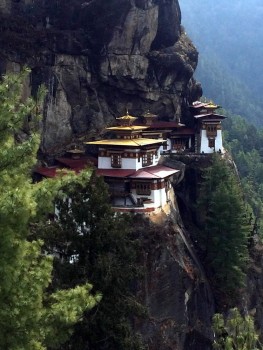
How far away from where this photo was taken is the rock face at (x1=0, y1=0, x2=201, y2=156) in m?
40.0

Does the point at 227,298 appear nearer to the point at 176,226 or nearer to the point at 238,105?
the point at 176,226

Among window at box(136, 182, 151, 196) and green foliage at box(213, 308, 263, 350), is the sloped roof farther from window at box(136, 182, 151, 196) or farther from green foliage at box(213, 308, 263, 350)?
green foliage at box(213, 308, 263, 350)

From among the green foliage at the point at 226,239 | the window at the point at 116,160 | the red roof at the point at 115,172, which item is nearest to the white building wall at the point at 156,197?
the red roof at the point at 115,172

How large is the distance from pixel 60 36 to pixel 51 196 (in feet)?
106

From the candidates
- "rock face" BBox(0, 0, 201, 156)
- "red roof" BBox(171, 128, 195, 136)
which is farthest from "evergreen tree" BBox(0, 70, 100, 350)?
"red roof" BBox(171, 128, 195, 136)

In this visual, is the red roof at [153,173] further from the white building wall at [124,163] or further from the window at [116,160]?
the window at [116,160]

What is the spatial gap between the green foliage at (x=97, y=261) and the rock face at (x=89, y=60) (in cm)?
2333

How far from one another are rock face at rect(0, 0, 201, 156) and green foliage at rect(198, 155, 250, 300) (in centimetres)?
1268

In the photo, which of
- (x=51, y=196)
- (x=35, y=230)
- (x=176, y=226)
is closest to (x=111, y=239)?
(x=35, y=230)

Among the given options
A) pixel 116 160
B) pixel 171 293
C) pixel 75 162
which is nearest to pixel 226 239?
pixel 171 293

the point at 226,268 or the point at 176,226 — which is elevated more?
the point at 176,226

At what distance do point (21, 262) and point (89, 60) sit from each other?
1345 inches

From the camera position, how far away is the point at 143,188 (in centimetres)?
3431

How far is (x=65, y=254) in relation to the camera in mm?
17359
